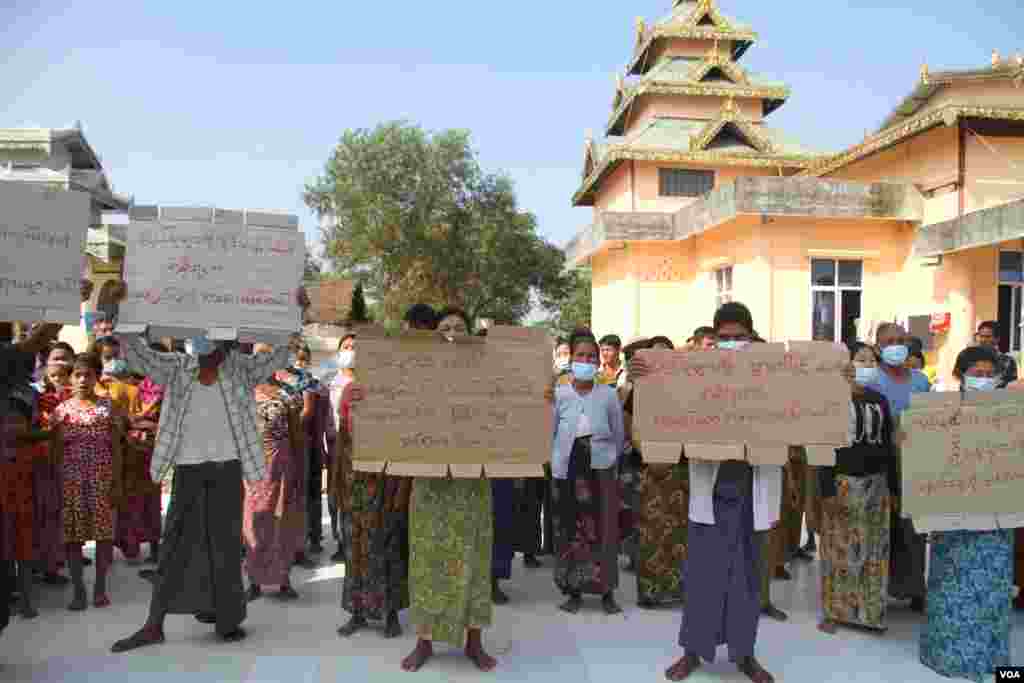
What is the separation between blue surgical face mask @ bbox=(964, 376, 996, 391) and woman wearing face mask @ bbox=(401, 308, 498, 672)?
2.65 m

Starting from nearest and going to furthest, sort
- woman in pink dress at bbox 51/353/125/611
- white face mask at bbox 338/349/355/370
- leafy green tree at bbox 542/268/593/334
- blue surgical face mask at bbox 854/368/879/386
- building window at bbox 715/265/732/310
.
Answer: blue surgical face mask at bbox 854/368/879/386 < woman in pink dress at bbox 51/353/125/611 < white face mask at bbox 338/349/355/370 < building window at bbox 715/265/732/310 < leafy green tree at bbox 542/268/593/334

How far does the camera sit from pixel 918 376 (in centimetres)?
550

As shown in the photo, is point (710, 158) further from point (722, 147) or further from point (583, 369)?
point (583, 369)

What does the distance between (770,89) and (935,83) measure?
8384 mm

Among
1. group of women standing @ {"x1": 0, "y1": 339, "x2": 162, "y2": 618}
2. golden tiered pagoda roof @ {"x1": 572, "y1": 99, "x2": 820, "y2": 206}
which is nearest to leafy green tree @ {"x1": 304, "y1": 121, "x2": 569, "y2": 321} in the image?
golden tiered pagoda roof @ {"x1": 572, "y1": 99, "x2": 820, "y2": 206}

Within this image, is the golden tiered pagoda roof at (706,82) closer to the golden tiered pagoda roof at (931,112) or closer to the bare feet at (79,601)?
the golden tiered pagoda roof at (931,112)

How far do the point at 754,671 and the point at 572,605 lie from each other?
4.58 feet

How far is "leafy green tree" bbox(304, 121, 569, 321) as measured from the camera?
97.9 ft

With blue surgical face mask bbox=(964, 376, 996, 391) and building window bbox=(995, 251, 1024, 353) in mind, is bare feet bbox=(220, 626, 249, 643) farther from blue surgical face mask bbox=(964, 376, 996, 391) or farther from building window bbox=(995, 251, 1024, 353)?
building window bbox=(995, 251, 1024, 353)

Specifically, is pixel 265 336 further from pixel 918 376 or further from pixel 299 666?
pixel 918 376

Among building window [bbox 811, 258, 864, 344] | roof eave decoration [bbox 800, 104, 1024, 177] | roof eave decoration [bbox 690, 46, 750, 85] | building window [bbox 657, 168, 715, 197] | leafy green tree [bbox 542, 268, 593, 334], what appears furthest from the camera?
leafy green tree [bbox 542, 268, 593, 334]

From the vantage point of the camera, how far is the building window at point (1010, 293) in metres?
12.9

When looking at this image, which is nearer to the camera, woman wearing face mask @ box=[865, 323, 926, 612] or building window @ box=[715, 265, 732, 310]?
woman wearing face mask @ box=[865, 323, 926, 612]

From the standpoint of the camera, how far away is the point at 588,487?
16.3 ft
